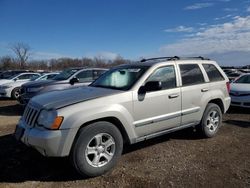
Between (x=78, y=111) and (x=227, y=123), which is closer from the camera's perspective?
(x=78, y=111)

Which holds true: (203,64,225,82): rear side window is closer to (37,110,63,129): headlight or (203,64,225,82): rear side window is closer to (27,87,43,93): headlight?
(37,110,63,129): headlight

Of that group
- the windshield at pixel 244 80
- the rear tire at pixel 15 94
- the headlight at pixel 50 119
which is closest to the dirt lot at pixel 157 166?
the headlight at pixel 50 119

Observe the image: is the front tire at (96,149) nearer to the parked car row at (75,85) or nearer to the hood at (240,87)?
the parked car row at (75,85)

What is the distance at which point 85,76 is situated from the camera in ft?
35.7

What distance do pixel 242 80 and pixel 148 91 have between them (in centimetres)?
760

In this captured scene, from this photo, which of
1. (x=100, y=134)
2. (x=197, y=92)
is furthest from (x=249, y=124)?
(x=100, y=134)

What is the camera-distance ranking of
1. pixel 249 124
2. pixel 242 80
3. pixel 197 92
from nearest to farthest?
pixel 197 92 < pixel 249 124 < pixel 242 80

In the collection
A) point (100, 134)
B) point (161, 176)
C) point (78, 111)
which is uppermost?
point (78, 111)

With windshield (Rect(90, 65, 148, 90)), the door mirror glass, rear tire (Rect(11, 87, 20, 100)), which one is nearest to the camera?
the door mirror glass

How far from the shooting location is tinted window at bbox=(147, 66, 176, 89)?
525 centimetres

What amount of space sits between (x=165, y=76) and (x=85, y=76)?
19.5ft

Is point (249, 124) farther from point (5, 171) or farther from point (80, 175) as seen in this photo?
point (5, 171)

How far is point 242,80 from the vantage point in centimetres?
1119

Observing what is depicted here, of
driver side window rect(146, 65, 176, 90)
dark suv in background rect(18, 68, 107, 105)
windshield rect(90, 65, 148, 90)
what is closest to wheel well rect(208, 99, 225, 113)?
driver side window rect(146, 65, 176, 90)
